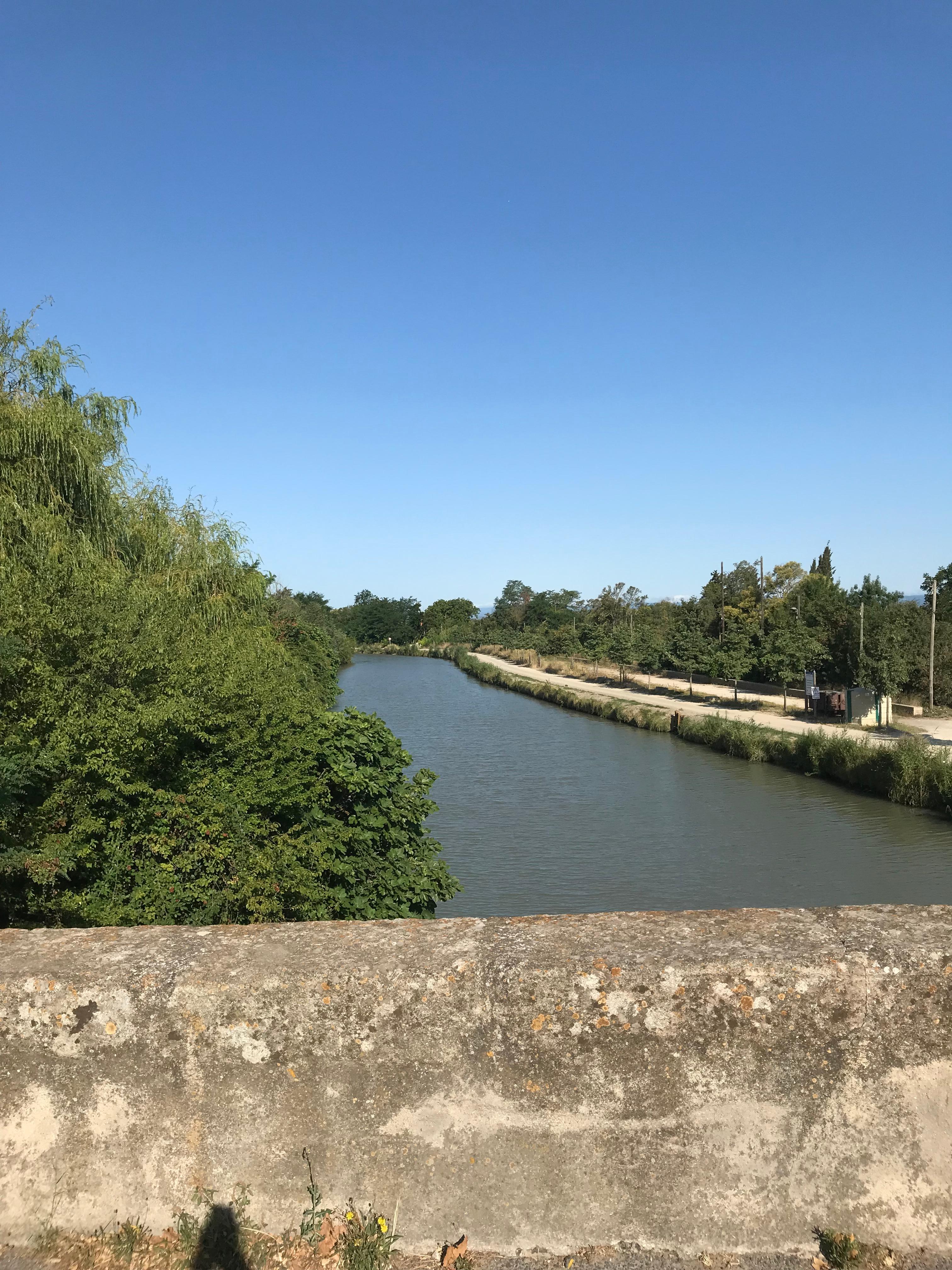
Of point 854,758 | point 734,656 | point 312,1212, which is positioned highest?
point 734,656

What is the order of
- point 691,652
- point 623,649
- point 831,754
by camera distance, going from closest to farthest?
point 831,754 < point 691,652 < point 623,649

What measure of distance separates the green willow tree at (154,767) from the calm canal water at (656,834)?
10.7 ft

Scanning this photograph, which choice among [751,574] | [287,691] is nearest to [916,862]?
[287,691]

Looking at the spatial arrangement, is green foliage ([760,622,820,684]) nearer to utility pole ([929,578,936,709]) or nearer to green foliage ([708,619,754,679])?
green foliage ([708,619,754,679])

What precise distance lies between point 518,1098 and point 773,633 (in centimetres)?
4752

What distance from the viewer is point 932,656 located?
40.8 meters

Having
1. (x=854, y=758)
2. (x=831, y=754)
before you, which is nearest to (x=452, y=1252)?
(x=854, y=758)

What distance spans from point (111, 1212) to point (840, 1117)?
7.81 ft

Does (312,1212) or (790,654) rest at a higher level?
(790,654)

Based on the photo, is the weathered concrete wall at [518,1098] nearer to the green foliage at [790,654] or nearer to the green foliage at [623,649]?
the green foliage at [790,654]

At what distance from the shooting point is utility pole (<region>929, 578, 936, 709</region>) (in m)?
40.4

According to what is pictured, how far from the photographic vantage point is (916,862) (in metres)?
20.5

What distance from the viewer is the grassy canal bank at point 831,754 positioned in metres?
25.5

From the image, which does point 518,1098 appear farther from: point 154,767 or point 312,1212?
point 154,767
